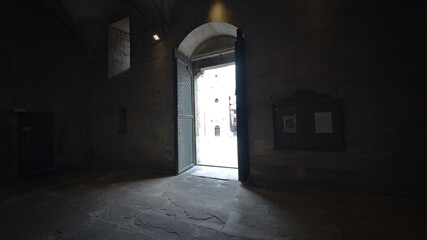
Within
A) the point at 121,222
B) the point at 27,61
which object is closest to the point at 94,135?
the point at 27,61

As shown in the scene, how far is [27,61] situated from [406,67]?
35.3ft

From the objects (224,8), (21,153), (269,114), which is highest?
(224,8)

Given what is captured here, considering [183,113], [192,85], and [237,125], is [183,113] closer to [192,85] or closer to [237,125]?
[192,85]

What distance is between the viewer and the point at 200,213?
281cm

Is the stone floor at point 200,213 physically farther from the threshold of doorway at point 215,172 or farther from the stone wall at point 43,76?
the stone wall at point 43,76

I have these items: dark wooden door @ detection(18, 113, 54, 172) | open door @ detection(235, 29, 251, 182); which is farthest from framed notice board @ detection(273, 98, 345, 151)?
dark wooden door @ detection(18, 113, 54, 172)

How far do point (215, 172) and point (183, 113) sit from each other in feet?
7.45

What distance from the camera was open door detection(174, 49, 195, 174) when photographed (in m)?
5.09

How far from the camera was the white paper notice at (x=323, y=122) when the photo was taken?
11.6 feet

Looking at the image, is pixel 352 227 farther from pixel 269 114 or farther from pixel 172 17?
pixel 172 17

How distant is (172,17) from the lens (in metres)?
5.34

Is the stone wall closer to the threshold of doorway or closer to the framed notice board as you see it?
the threshold of doorway

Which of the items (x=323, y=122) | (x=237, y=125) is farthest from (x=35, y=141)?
(x=323, y=122)

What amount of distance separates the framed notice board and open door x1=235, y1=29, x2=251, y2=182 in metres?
0.76
